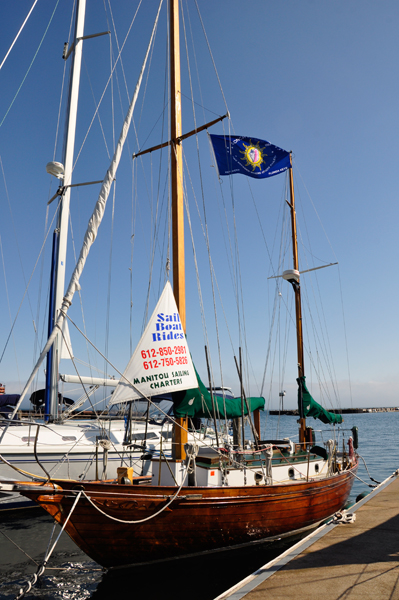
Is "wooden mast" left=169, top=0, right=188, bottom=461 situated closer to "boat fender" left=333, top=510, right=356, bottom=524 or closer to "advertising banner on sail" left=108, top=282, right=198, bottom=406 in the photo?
"advertising banner on sail" left=108, top=282, right=198, bottom=406

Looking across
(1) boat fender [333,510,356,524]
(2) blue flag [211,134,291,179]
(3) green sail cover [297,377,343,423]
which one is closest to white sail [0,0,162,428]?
(2) blue flag [211,134,291,179]

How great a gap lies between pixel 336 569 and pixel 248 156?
13.3m

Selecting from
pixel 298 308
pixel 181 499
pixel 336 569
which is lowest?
pixel 336 569

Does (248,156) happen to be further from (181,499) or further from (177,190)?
(181,499)

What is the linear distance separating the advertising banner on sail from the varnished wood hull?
202 centimetres

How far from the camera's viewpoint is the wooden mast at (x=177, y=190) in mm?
10297

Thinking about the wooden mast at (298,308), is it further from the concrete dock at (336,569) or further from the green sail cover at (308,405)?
the concrete dock at (336,569)

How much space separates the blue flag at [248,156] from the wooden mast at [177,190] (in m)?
2.59

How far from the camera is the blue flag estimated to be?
1454cm

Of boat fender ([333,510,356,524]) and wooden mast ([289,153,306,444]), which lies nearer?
boat fender ([333,510,356,524])

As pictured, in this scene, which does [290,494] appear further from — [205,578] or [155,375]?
[155,375]

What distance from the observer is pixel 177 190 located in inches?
456

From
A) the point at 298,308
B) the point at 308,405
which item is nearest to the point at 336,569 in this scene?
the point at 308,405

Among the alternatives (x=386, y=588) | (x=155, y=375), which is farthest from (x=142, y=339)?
(x=386, y=588)
